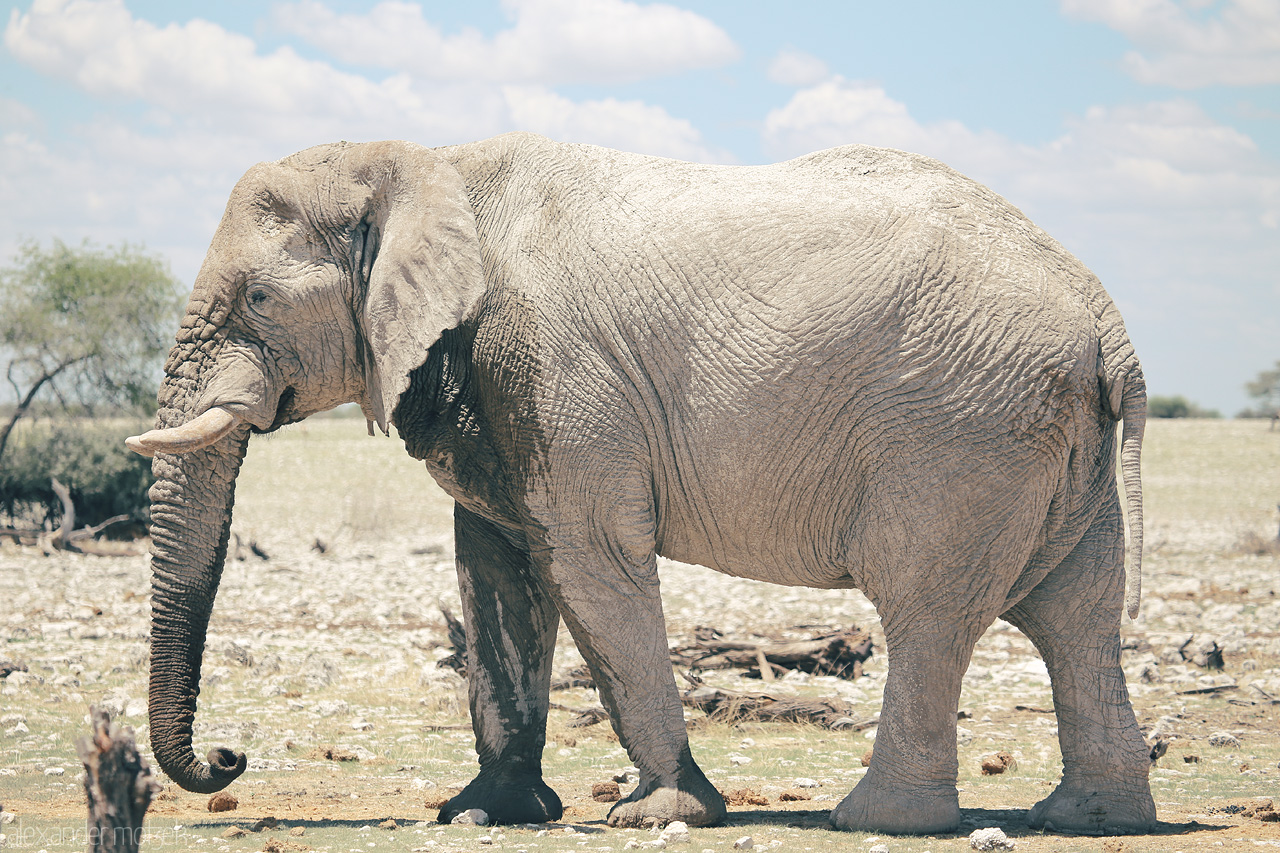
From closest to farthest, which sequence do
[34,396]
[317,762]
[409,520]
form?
[317,762] < [34,396] < [409,520]

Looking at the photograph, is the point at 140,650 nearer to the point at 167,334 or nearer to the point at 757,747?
the point at 757,747

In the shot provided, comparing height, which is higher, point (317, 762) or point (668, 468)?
point (668, 468)

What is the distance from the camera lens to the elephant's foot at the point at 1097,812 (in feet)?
21.9

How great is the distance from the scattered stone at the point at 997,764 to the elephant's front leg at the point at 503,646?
3153mm

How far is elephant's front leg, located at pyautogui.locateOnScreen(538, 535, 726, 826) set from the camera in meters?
6.50

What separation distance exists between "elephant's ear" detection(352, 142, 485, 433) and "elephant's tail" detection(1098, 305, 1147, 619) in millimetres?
3294

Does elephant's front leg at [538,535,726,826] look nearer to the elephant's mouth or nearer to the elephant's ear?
the elephant's ear

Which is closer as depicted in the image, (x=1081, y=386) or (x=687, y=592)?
(x=1081, y=386)

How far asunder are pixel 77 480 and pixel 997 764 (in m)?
21.4

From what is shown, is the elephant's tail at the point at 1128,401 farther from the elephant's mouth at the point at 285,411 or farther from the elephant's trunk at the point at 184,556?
the elephant's trunk at the point at 184,556

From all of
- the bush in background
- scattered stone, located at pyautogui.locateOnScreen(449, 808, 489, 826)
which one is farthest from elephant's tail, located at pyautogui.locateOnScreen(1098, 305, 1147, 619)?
the bush in background

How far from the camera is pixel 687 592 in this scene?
1916 centimetres

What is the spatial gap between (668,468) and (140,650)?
7.74m

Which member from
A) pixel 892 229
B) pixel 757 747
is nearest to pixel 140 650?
pixel 757 747
